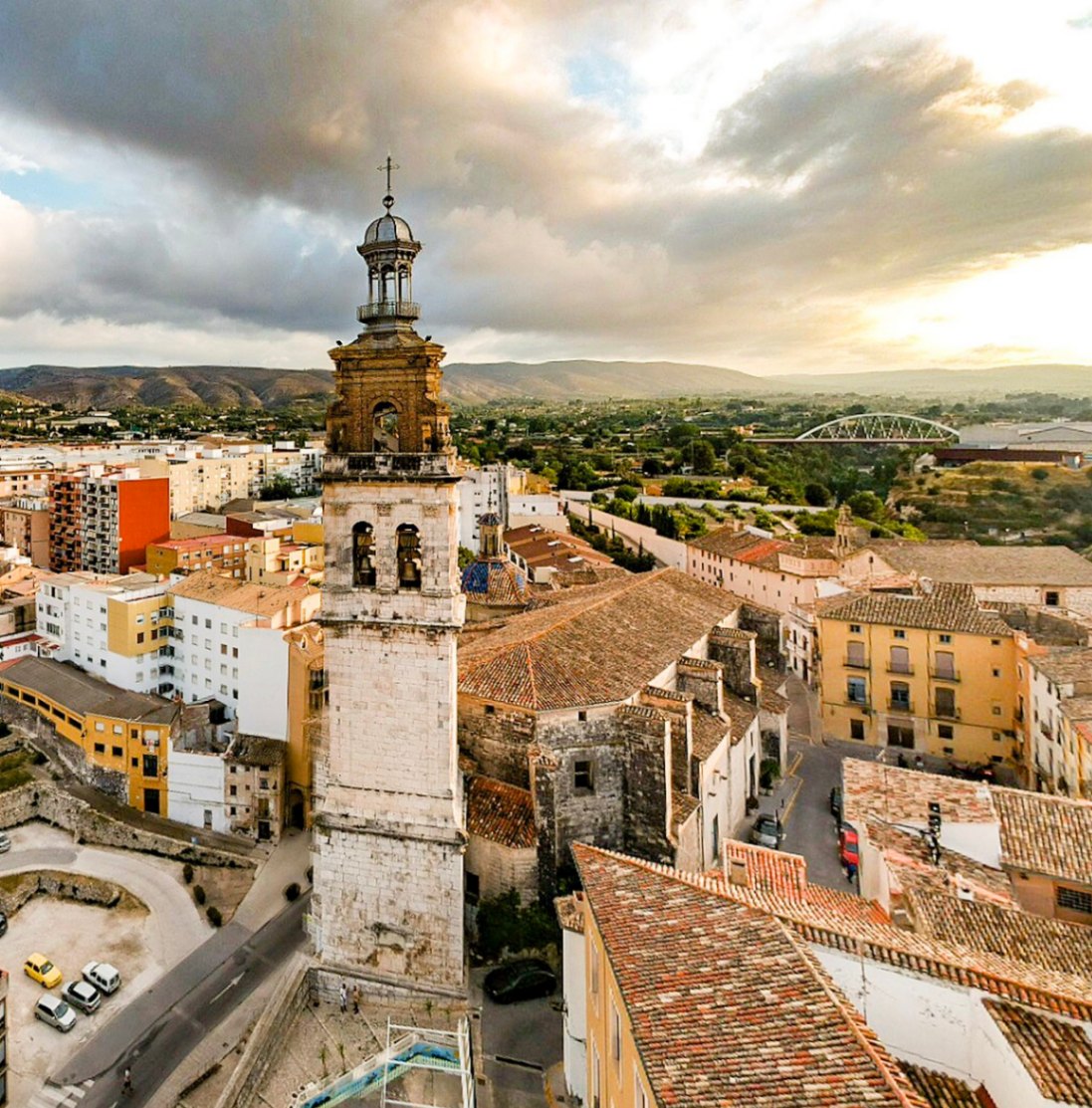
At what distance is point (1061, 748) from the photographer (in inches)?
957

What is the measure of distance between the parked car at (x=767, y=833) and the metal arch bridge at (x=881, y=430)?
101 meters

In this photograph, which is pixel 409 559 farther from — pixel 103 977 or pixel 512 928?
pixel 103 977

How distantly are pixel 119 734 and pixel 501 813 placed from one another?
2585 cm

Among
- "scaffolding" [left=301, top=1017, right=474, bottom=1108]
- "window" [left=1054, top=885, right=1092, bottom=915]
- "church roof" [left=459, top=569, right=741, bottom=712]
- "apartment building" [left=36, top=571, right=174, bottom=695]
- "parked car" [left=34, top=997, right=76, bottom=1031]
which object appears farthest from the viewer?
"apartment building" [left=36, top=571, right=174, bottom=695]

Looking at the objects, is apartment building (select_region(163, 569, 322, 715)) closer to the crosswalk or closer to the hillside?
the crosswalk

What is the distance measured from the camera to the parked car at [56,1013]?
2359cm

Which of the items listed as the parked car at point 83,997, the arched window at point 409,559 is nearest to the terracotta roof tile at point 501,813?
the arched window at point 409,559

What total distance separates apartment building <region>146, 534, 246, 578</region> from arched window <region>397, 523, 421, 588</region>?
41.7 metres

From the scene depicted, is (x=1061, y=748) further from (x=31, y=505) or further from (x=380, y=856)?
(x=31, y=505)

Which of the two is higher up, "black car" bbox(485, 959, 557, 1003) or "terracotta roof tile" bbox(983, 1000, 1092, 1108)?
"terracotta roof tile" bbox(983, 1000, 1092, 1108)

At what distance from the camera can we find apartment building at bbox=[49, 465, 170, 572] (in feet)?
207

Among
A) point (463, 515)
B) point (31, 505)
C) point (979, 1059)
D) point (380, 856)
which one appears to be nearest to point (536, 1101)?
point (380, 856)

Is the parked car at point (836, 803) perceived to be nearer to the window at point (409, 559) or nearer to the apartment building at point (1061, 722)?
the apartment building at point (1061, 722)

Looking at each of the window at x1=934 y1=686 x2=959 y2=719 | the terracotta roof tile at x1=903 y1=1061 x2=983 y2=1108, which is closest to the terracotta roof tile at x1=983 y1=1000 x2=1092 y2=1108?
the terracotta roof tile at x1=903 y1=1061 x2=983 y2=1108
